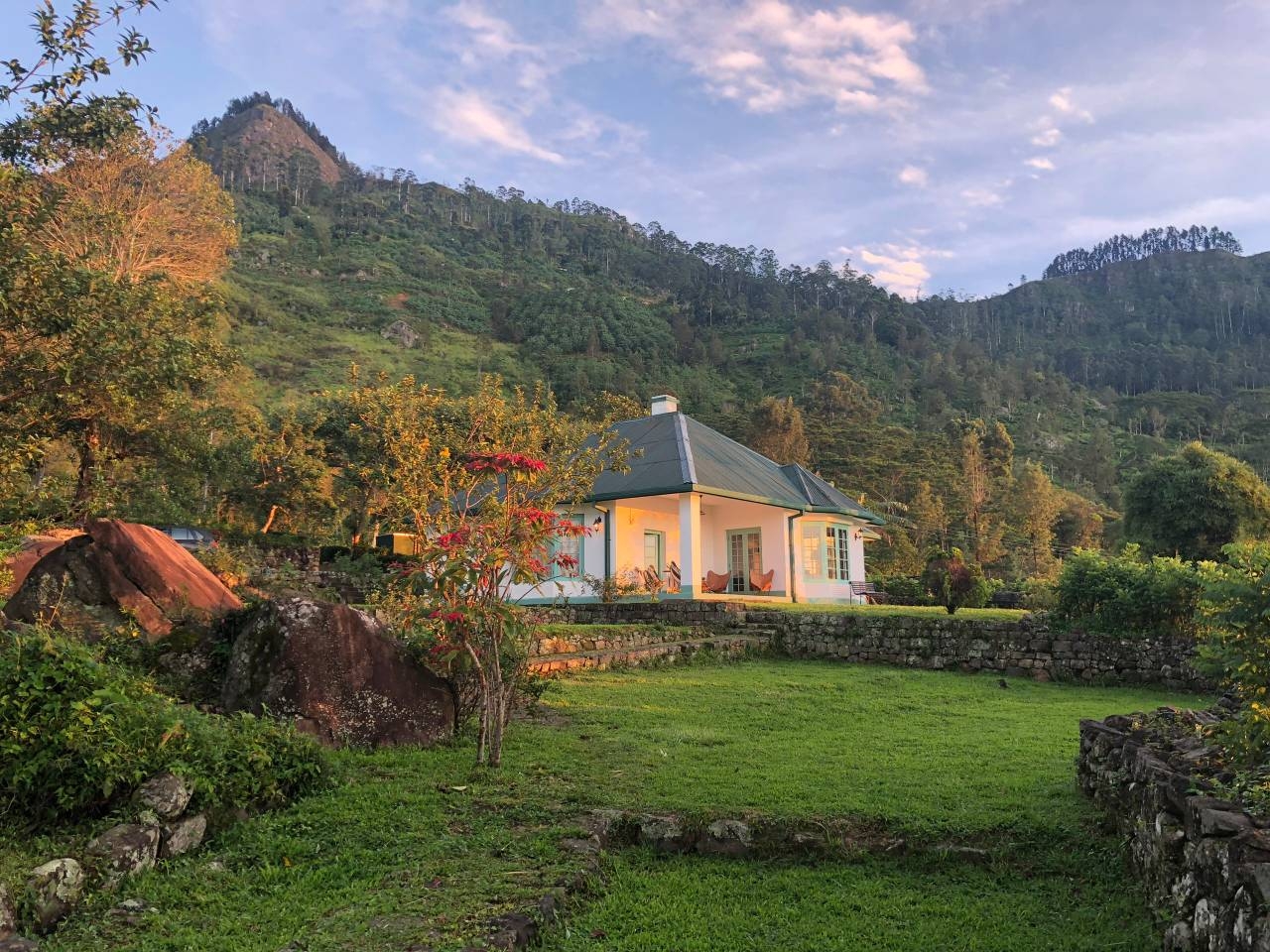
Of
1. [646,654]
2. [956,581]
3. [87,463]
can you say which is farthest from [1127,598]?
[87,463]

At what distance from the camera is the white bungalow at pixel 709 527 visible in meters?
19.8

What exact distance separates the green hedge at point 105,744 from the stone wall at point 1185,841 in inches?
189

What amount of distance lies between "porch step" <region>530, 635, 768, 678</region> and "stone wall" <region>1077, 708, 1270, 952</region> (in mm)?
6575

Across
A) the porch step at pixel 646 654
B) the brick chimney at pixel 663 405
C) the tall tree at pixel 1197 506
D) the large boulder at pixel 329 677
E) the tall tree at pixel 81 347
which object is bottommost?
the porch step at pixel 646 654

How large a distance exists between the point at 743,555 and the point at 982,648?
8921 millimetres

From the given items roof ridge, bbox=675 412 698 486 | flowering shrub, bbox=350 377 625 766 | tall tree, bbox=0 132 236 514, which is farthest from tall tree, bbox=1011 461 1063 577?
tall tree, bbox=0 132 236 514

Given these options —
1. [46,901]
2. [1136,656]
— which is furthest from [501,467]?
[1136,656]

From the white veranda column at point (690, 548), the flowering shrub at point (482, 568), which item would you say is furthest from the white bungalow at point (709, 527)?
the flowering shrub at point (482, 568)

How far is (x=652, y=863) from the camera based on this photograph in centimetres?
477

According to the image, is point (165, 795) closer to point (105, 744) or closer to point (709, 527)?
point (105, 744)

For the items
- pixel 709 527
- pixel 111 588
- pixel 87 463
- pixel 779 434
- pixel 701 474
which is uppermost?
pixel 779 434

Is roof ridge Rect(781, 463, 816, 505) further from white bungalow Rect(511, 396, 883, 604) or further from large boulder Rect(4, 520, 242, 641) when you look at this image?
large boulder Rect(4, 520, 242, 641)

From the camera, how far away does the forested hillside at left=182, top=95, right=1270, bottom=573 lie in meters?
51.6

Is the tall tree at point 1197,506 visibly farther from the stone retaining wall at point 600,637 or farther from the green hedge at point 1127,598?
the stone retaining wall at point 600,637
